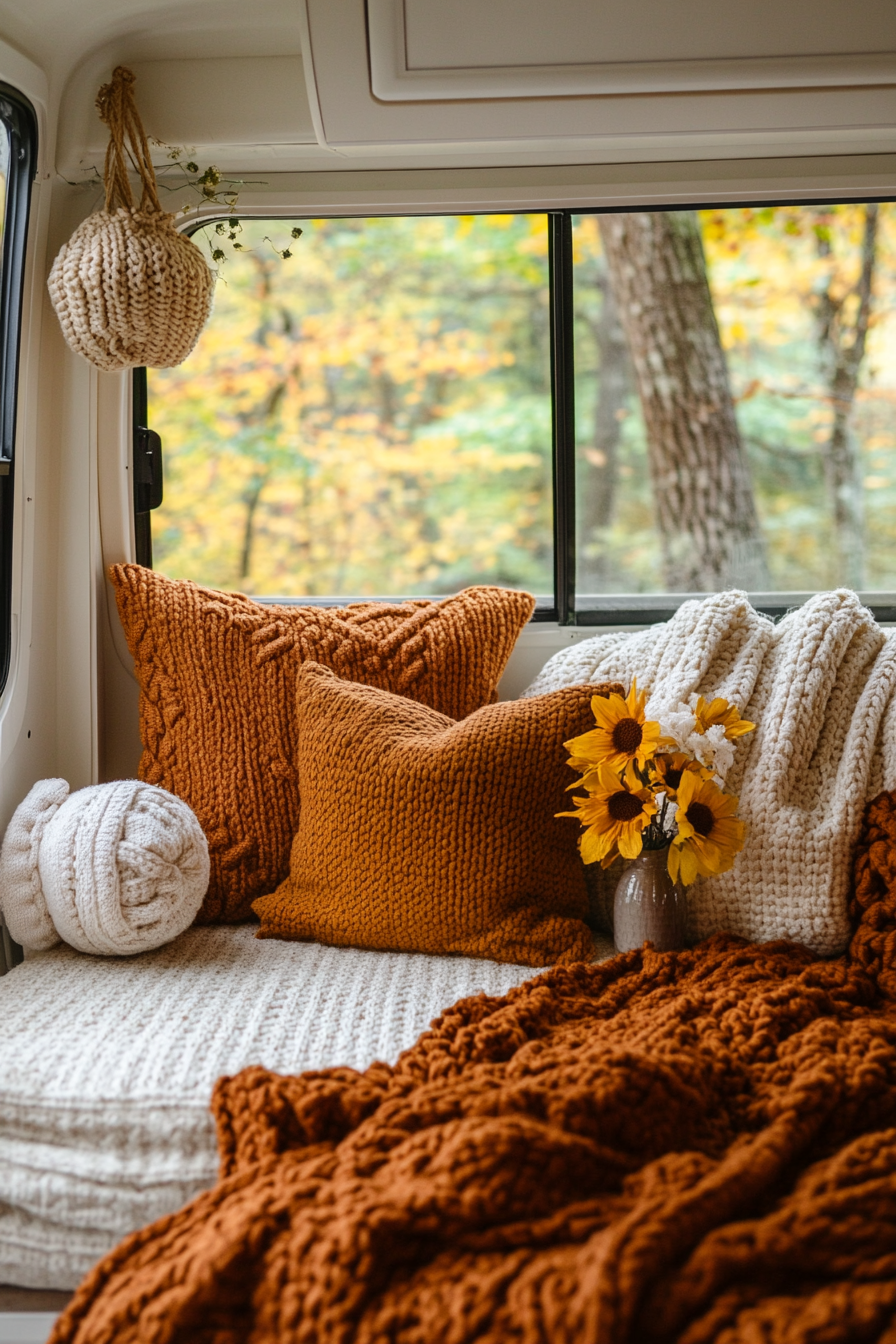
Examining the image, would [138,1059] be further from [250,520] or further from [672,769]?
[250,520]

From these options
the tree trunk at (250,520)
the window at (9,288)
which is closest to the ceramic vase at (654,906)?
the window at (9,288)

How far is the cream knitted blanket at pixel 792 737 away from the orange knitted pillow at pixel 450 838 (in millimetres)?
197

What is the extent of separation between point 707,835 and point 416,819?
0.42 meters

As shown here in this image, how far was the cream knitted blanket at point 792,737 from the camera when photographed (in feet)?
4.94

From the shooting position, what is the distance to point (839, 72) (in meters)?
1.60

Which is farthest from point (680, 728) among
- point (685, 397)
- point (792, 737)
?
point (685, 397)

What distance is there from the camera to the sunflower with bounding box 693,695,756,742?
4.83 feet

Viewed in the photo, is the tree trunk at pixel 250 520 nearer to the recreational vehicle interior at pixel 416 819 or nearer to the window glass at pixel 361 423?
the window glass at pixel 361 423

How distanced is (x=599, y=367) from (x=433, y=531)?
117 cm

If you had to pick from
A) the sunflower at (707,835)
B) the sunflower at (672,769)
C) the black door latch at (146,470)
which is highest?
the black door latch at (146,470)

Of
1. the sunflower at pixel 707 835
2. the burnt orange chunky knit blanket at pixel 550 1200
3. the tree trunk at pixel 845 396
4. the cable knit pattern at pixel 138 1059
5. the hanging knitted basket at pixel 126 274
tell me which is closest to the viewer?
the burnt orange chunky knit blanket at pixel 550 1200

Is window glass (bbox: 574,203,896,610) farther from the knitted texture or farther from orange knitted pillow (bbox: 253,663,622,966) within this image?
the knitted texture

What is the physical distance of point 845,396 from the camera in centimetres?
438

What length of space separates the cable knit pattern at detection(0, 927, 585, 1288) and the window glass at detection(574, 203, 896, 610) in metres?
2.37
